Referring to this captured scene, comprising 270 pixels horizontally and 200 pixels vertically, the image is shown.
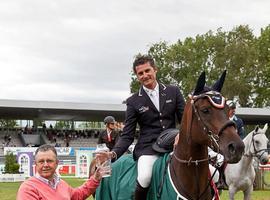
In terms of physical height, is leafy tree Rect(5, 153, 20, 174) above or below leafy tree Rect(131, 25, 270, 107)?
below

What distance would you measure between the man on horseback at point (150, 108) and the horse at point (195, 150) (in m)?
0.25

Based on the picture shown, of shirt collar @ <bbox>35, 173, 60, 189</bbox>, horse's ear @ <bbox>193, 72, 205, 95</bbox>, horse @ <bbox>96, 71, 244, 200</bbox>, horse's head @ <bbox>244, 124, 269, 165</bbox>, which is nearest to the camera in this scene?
shirt collar @ <bbox>35, 173, 60, 189</bbox>

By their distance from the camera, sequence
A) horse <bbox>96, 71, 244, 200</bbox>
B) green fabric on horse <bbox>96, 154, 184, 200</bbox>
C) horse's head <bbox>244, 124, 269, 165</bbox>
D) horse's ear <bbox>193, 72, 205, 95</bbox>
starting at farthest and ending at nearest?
1. horse's head <bbox>244, 124, 269, 165</bbox>
2. green fabric on horse <bbox>96, 154, 184, 200</bbox>
3. horse's ear <bbox>193, 72, 205, 95</bbox>
4. horse <bbox>96, 71, 244, 200</bbox>

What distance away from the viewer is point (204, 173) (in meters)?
4.72

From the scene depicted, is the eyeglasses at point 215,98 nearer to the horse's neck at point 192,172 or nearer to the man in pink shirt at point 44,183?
the horse's neck at point 192,172

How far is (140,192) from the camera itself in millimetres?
5109

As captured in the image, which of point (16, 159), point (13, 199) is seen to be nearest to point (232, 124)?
point (13, 199)

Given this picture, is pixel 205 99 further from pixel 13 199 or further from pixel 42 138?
pixel 42 138

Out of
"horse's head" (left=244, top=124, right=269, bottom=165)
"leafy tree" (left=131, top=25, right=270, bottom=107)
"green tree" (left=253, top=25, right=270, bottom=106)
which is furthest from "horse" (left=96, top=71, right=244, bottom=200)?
"green tree" (left=253, top=25, right=270, bottom=106)

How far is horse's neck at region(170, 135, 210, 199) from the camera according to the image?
183 inches

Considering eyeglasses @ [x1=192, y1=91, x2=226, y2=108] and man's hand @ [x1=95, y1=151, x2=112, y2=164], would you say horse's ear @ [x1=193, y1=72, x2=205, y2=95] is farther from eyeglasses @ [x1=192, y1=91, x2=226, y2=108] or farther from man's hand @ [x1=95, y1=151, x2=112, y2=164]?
man's hand @ [x1=95, y1=151, x2=112, y2=164]

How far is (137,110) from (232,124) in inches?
58.1

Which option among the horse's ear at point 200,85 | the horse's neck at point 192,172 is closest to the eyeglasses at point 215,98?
the horse's ear at point 200,85

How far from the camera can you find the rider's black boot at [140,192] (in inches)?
201
